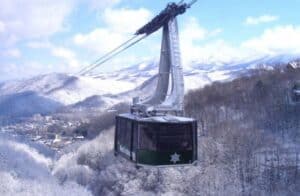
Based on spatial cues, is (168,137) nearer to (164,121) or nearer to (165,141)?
(165,141)

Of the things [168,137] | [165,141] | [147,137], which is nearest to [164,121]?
[168,137]

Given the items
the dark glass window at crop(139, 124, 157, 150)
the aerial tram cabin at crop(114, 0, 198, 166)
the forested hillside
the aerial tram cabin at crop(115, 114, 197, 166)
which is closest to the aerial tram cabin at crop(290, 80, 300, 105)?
the forested hillside

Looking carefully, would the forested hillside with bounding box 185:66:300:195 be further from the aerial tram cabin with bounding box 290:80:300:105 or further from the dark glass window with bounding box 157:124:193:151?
the dark glass window with bounding box 157:124:193:151

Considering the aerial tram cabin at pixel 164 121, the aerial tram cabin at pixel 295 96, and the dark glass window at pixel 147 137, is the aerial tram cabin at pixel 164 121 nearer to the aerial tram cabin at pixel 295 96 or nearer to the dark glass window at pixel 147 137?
the dark glass window at pixel 147 137

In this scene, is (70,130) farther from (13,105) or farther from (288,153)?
(13,105)

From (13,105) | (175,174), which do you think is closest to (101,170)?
(175,174)

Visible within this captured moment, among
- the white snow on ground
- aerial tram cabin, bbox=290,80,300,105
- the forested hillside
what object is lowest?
the white snow on ground

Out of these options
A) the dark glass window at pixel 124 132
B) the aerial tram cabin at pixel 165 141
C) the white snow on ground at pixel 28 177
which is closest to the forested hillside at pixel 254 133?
the white snow on ground at pixel 28 177
